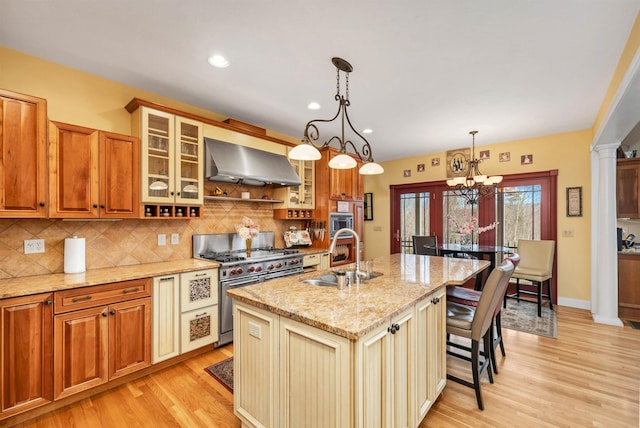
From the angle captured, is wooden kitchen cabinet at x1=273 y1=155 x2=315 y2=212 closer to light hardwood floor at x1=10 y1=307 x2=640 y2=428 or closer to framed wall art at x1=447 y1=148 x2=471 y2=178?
light hardwood floor at x1=10 y1=307 x2=640 y2=428

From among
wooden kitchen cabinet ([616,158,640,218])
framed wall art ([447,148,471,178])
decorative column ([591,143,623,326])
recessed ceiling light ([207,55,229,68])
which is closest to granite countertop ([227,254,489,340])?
recessed ceiling light ([207,55,229,68])

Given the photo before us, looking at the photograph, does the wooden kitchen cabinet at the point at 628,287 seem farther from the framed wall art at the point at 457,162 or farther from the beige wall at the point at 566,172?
the framed wall art at the point at 457,162

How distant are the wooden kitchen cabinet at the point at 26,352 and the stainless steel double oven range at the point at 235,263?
52.0 inches

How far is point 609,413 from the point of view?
1997 millimetres

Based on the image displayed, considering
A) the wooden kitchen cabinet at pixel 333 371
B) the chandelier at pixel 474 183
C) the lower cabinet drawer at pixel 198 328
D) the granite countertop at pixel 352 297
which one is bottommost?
the lower cabinet drawer at pixel 198 328

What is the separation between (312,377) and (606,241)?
4.39 metres

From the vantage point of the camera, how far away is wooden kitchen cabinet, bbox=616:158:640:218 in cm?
393

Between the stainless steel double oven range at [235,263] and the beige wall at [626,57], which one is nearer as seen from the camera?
the beige wall at [626,57]

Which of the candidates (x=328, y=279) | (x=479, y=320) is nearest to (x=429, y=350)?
(x=479, y=320)

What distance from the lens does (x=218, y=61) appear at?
2410 mm

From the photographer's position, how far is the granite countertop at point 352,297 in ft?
4.32

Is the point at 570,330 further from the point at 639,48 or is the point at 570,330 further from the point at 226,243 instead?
the point at 226,243

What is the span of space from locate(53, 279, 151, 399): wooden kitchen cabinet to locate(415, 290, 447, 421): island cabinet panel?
2228mm

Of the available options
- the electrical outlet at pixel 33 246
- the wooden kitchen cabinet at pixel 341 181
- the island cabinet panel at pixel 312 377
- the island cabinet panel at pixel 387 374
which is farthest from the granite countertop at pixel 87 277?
the wooden kitchen cabinet at pixel 341 181
